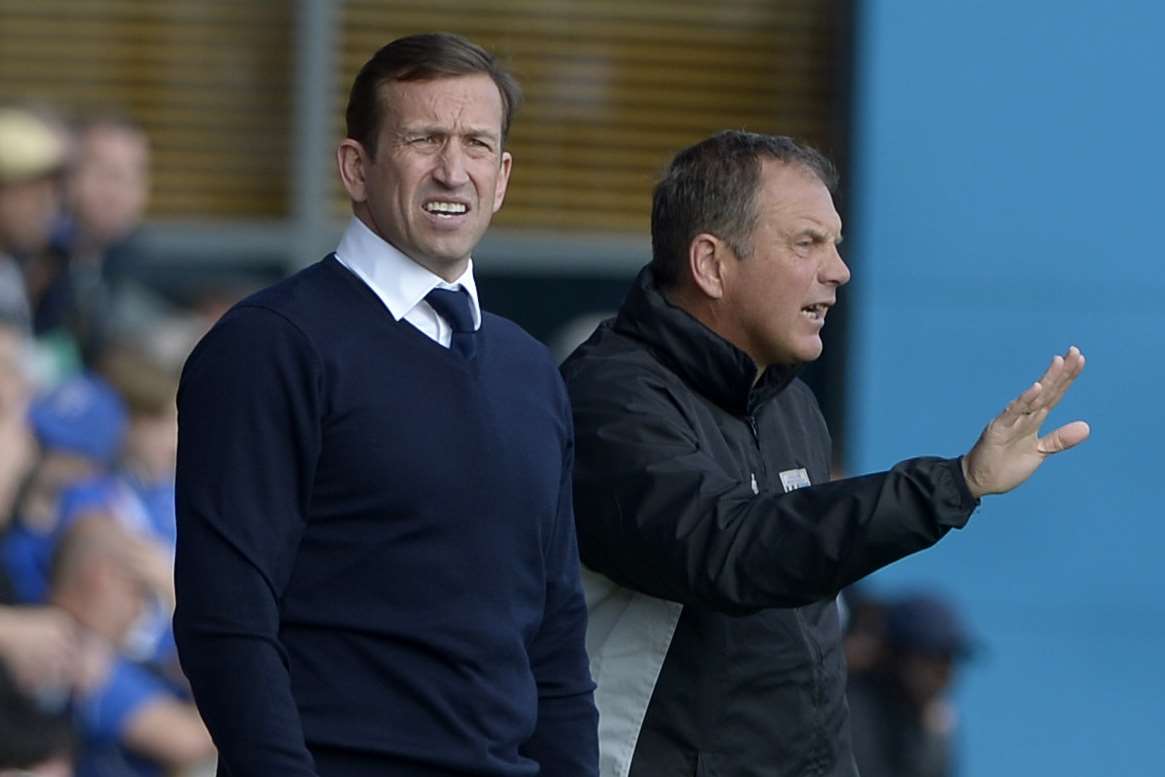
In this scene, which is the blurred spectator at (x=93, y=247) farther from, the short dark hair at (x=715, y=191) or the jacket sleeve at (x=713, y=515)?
the jacket sleeve at (x=713, y=515)

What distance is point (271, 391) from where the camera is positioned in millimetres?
2879

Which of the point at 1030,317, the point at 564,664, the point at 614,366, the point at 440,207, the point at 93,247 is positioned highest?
the point at 440,207

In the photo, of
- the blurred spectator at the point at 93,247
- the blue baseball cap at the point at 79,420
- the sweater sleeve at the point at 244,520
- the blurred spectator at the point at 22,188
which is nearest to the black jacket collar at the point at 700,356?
the sweater sleeve at the point at 244,520

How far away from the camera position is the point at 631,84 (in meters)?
8.19

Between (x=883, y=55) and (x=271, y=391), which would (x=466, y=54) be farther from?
(x=883, y=55)

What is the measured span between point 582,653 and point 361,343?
616 mm

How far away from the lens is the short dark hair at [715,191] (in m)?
3.71

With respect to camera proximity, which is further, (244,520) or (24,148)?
(24,148)

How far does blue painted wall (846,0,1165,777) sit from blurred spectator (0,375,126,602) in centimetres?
317

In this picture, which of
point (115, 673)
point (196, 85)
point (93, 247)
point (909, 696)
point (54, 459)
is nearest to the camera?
point (115, 673)

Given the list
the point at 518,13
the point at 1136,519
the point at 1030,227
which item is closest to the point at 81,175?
the point at 518,13

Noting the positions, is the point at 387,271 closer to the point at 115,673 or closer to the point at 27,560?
the point at 27,560

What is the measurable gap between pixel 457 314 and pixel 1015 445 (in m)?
0.81

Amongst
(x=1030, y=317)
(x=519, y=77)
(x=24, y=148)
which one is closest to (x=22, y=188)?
(x=24, y=148)
